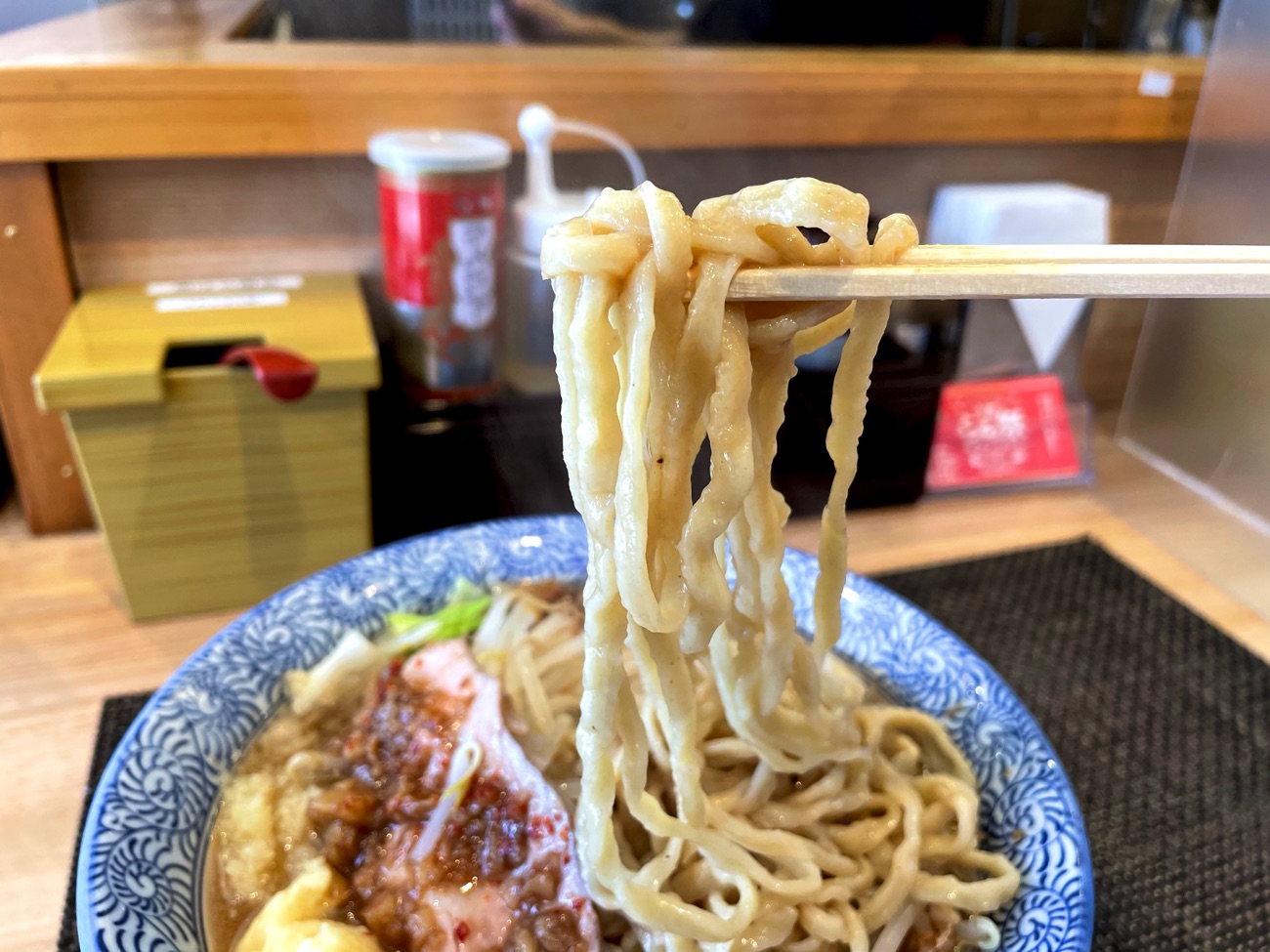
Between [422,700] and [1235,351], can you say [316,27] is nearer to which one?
[422,700]

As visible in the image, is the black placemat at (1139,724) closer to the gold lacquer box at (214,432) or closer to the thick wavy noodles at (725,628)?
the thick wavy noodles at (725,628)

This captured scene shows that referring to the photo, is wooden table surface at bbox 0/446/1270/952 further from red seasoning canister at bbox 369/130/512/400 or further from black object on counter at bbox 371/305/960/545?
red seasoning canister at bbox 369/130/512/400

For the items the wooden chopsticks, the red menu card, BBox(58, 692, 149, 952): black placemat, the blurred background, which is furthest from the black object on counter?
the wooden chopsticks

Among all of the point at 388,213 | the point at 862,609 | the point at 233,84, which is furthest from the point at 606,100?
the point at 862,609

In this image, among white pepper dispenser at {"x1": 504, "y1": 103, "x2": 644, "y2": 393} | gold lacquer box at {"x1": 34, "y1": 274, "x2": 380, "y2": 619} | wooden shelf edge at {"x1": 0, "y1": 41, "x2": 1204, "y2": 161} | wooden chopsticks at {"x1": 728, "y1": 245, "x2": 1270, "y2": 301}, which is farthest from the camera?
white pepper dispenser at {"x1": 504, "y1": 103, "x2": 644, "y2": 393}

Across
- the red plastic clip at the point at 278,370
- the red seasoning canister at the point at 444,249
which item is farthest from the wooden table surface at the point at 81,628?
the red seasoning canister at the point at 444,249

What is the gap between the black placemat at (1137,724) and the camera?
3.24 ft

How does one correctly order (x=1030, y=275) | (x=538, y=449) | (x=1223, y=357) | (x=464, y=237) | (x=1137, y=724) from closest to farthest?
(x=1030, y=275)
(x=1137, y=724)
(x=464, y=237)
(x=538, y=449)
(x=1223, y=357)

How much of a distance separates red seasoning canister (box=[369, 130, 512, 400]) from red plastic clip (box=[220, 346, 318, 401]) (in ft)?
0.88

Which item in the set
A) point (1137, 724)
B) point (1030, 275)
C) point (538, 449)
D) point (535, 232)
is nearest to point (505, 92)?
point (535, 232)

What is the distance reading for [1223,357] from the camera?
165 cm

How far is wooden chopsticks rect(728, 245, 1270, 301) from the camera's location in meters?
0.69

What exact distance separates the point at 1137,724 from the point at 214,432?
1383 mm

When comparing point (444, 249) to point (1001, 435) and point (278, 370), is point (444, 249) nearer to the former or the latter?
point (278, 370)
